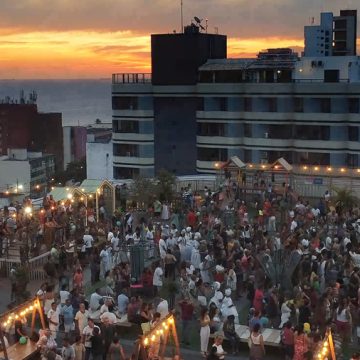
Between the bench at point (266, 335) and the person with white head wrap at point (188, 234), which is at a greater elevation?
the person with white head wrap at point (188, 234)

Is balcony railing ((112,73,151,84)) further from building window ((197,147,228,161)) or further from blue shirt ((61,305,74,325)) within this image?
blue shirt ((61,305,74,325))

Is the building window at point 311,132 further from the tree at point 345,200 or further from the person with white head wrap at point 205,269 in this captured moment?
the person with white head wrap at point 205,269

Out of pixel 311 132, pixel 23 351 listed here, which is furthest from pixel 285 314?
pixel 311 132

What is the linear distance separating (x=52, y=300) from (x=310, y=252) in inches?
294

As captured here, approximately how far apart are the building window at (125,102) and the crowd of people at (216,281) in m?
26.9

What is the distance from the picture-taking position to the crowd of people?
53.5 ft

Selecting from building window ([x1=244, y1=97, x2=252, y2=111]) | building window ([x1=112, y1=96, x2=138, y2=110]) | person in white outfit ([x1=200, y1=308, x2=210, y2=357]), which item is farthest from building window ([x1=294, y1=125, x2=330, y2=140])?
person in white outfit ([x1=200, y1=308, x2=210, y2=357])

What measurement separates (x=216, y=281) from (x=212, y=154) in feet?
113

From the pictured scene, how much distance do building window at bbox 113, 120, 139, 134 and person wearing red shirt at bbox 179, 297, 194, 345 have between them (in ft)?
128

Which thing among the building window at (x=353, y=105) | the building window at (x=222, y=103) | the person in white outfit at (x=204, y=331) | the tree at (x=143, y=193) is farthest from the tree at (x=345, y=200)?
the building window at (x=222, y=103)

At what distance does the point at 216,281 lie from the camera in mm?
20250

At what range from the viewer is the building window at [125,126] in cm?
5631

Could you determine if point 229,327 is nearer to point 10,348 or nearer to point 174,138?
point 10,348

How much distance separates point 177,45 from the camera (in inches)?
2163
